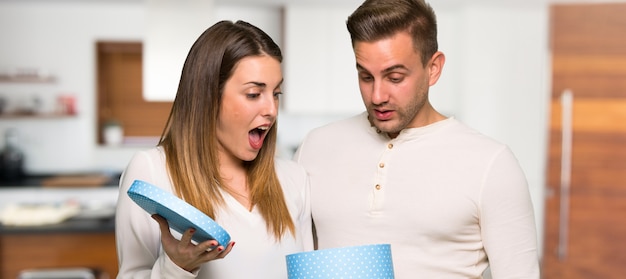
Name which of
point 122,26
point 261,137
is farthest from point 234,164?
point 122,26

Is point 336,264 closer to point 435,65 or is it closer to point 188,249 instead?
point 188,249

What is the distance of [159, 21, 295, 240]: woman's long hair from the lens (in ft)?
4.63

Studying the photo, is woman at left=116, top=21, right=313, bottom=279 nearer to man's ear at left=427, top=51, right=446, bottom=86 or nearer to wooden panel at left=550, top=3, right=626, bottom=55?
man's ear at left=427, top=51, right=446, bottom=86

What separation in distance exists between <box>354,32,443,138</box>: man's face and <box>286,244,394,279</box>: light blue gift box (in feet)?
1.11

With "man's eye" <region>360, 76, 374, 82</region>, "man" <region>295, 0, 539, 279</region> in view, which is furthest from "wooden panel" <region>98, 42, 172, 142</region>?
"man's eye" <region>360, 76, 374, 82</region>

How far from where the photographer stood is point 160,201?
1.10m

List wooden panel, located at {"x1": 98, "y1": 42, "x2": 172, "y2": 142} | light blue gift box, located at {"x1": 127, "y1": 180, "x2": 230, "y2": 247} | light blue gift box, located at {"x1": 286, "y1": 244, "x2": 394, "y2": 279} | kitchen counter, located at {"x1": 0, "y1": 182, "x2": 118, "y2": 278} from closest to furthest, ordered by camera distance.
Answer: light blue gift box, located at {"x1": 127, "y1": 180, "x2": 230, "y2": 247}, light blue gift box, located at {"x1": 286, "y1": 244, "x2": 394, "y2": 279}, kitchen counter, located at {"x1": 0, "y1": 182, "x2": 118, "y2": 278}, wooden panel, located at {"x1": 98, "y1": 42, "x2": 172, "y2": 142}

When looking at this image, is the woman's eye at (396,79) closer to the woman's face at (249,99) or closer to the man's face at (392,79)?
the man's face at (392,79)

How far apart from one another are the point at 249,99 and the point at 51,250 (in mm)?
2680

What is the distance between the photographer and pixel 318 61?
5.40m

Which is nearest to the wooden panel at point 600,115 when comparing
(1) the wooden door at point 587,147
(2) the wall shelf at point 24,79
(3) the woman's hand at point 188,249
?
(1) the wooden door at point 587,147

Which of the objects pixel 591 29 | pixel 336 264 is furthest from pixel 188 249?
pixel 591 29

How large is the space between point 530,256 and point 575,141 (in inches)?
108

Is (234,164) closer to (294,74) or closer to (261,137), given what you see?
(261,137)
